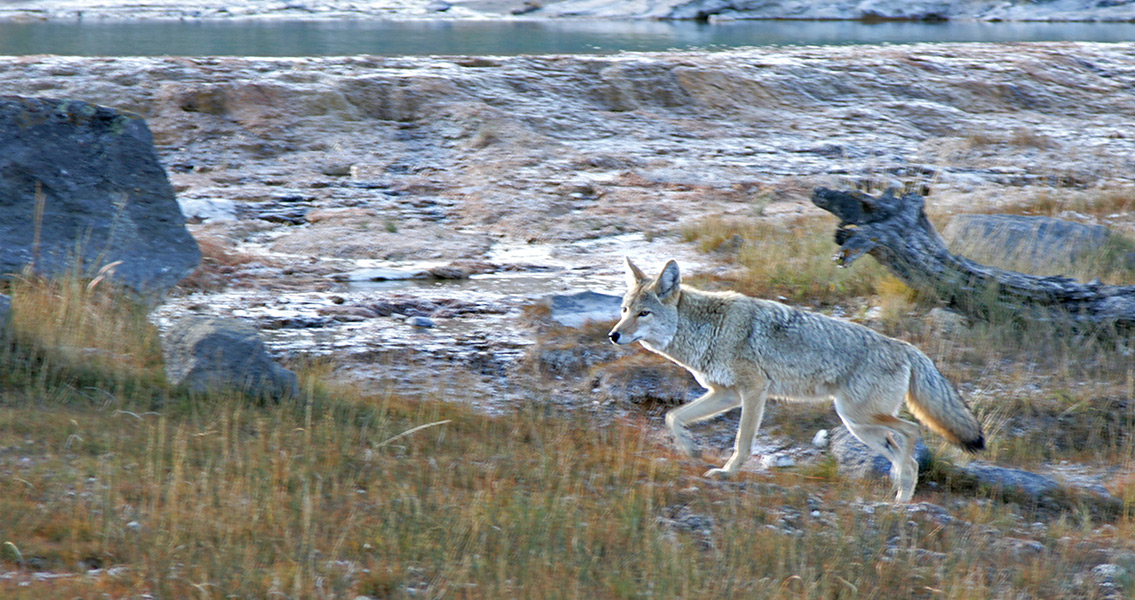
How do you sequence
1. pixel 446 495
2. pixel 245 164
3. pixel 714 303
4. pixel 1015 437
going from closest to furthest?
pixel 446 495
pixel 714 303
pixel 1015 437
pixel 245 164

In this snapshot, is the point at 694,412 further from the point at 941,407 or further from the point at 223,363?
the point at 223,363

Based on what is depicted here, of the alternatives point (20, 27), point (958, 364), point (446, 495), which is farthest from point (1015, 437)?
point (20, 27)

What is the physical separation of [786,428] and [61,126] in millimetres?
6857

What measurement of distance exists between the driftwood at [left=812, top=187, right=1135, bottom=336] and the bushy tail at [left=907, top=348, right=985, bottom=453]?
7.86 feet

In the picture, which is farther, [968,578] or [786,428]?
[786,428]

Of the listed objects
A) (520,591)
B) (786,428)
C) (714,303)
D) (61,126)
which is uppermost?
(61,126)

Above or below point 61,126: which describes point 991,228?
below

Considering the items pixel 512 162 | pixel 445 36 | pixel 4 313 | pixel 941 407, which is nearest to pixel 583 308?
pixel 941 407

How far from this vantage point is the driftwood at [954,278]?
815 centimetres

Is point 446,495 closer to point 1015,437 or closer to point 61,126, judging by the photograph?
point 1015,437

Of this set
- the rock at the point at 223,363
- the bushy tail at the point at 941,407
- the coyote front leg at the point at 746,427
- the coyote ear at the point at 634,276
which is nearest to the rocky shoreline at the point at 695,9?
the rock at the point at 223,363

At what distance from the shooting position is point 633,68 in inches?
950

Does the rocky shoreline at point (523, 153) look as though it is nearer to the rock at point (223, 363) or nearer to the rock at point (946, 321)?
the rock at point (223, 363)

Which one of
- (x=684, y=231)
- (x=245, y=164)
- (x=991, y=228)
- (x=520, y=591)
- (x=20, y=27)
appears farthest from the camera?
(x=20, y=27)
